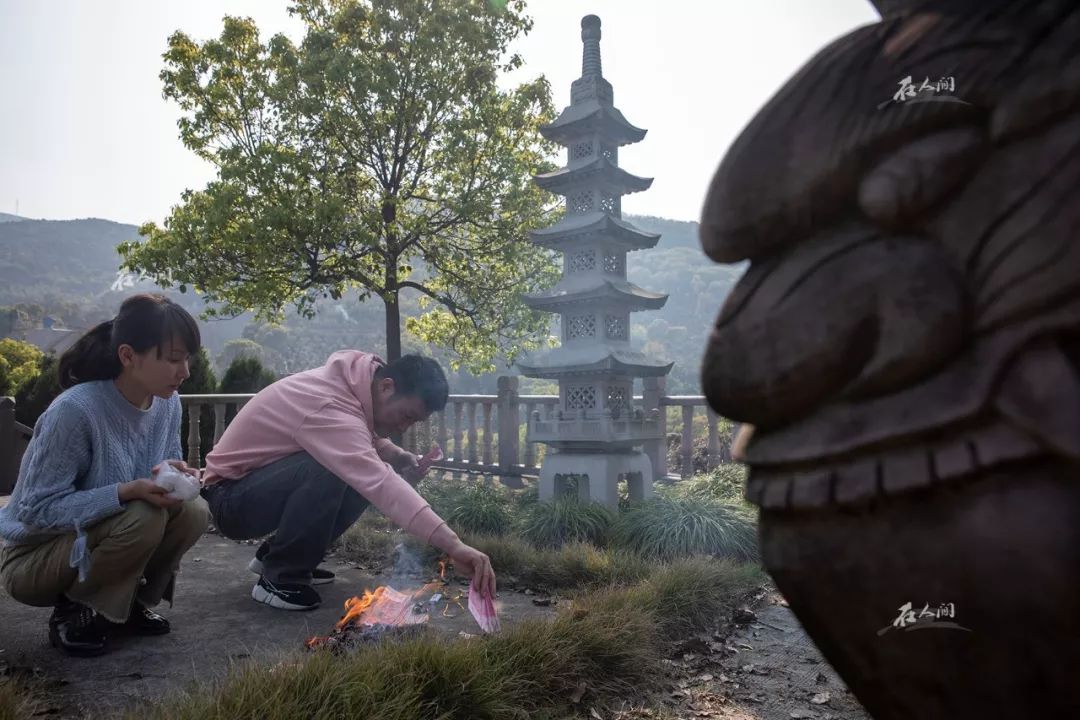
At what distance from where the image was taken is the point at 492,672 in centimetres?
219

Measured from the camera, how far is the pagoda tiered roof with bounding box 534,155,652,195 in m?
6.79

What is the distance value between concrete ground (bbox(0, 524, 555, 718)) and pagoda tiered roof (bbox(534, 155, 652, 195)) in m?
4.44

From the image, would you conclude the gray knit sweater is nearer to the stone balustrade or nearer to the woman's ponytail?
the woman's ponytail

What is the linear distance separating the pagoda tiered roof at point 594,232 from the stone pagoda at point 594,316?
0.4 inches

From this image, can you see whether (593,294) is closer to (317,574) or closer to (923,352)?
(317,574)

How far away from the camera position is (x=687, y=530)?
5.01 meters

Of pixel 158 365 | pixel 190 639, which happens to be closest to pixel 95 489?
pixel 158 365

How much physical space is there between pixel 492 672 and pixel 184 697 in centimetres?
91

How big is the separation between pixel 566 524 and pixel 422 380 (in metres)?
2.58

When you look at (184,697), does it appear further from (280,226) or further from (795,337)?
(280,226)

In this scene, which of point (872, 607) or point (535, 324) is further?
point (535, 324)

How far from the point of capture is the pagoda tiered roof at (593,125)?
22.5 ft

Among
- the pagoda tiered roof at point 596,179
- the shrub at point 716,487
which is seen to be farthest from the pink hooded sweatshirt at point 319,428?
the pagoda tiered roof at point 596,179

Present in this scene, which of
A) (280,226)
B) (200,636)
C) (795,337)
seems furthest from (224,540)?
(795,337)
